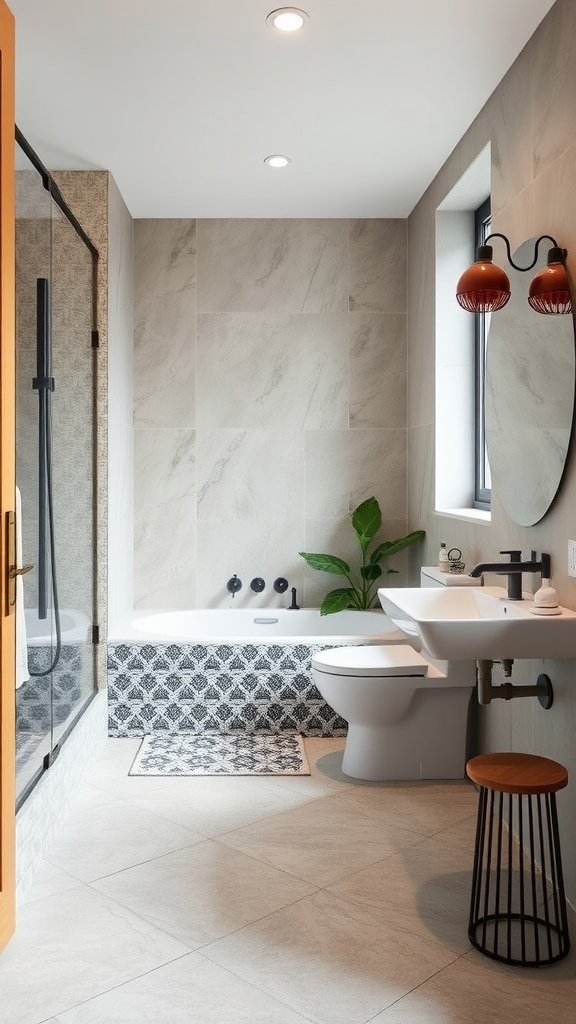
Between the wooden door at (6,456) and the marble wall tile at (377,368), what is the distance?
8.84ft

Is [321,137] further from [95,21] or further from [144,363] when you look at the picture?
[144,363]

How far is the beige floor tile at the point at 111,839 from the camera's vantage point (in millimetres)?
2621

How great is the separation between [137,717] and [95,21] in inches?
108

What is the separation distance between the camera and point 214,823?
2918 millimetres

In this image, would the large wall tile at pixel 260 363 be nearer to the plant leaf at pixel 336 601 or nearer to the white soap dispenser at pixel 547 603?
the plant leaf at pixel 336 601

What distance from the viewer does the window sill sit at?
131 inches

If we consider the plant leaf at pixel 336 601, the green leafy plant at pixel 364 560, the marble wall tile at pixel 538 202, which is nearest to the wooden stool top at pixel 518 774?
the marble wall tile at pixel 538 202

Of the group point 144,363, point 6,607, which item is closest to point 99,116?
point 144,363

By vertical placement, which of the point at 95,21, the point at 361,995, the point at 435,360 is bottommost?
the point at 361,995

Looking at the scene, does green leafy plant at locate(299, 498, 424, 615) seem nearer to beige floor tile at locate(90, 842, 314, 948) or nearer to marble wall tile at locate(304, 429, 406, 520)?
marble wall tile at locate(304, 429, 406, 520)

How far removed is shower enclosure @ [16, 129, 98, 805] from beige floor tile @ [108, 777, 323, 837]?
1.31 feet

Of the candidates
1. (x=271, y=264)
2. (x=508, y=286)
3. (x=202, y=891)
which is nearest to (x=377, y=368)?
(x=271, y=264)

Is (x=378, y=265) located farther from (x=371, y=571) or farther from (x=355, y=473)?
(x=371, y=571)

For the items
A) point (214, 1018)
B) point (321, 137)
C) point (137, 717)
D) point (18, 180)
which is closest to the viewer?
point (214, 1018)
